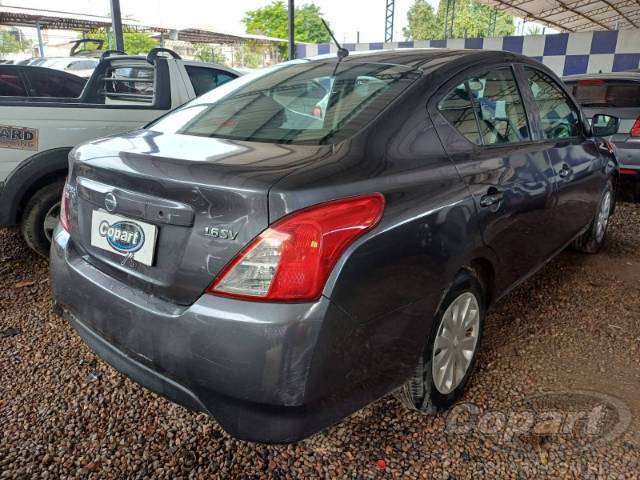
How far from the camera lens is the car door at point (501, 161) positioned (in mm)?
1752

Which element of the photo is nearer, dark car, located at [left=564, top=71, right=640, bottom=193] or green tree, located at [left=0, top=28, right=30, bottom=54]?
dark car, located at [left=564, top=71, right=640, bottom=193]

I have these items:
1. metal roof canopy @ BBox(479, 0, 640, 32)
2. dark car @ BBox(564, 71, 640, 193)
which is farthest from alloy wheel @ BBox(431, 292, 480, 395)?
metal roof canopy @ BBox(479, 0, 640, 32)

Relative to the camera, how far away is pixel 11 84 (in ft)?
14.4

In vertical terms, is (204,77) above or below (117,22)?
below

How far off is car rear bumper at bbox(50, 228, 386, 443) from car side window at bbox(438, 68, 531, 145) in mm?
958

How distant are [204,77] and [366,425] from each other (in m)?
3.50

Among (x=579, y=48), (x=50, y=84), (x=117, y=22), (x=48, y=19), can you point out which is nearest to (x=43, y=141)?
(x=50, y=84)

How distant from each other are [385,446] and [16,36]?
5006cm

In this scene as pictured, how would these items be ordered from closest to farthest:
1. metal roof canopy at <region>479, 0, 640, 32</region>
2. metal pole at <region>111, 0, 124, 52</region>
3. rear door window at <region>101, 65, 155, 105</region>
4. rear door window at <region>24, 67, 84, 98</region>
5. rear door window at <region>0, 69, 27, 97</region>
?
rear door window at <region>101, 65, 155, 105</region> < rear door window at <region>0, 69, 27, 97</region> < rear door window at <region>24, 67, 84, 98</region> < metal pole at <region>111, 0, 124, 52</region> < metal roof canopy at <region>479, 0, 640, 32</region>

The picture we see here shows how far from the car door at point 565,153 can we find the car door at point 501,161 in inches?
5.9

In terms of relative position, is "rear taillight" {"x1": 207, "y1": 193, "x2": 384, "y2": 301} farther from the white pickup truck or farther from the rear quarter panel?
the white pickup truck

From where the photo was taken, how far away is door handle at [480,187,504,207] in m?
1.77

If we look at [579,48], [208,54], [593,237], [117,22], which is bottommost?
[593,237]

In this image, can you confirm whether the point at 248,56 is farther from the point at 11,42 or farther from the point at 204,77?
the point at 204,77
